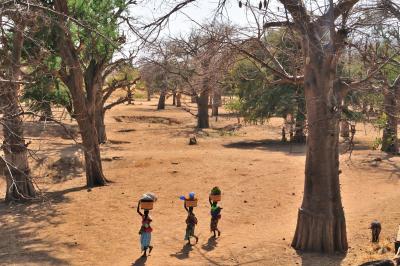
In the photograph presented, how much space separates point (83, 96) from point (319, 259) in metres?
9.01

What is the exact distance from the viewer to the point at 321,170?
9680 millimetres

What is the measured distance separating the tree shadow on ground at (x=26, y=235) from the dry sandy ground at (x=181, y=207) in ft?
0.06

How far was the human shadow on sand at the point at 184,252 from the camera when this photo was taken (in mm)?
9602

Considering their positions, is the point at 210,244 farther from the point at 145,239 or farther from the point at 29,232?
the point at 29,232

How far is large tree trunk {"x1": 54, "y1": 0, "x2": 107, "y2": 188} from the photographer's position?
14641 mm

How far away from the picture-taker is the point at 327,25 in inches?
350

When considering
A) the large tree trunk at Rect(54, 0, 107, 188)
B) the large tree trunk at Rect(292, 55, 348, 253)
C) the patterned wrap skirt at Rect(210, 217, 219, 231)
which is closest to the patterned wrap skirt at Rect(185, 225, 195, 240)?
the patterned wrap skirt at Rect(210, 217, 219, 231)

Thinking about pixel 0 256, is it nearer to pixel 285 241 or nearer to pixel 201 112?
pixel 285 241

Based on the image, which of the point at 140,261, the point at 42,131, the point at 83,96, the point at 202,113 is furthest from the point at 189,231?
the point at 202,113

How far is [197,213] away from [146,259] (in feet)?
12.0

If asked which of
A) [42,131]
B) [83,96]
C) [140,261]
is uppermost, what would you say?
[83,96]

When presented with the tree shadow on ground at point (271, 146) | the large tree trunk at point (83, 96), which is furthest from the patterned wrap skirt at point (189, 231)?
the tree shadow on ground at point (271, 146)

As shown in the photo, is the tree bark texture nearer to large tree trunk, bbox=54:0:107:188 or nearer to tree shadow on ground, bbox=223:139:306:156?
large tree trunk, bbox=54:0:107:188

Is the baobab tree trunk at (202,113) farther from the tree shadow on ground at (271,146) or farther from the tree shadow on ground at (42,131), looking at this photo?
the tree shadow on ground at (42,131)
